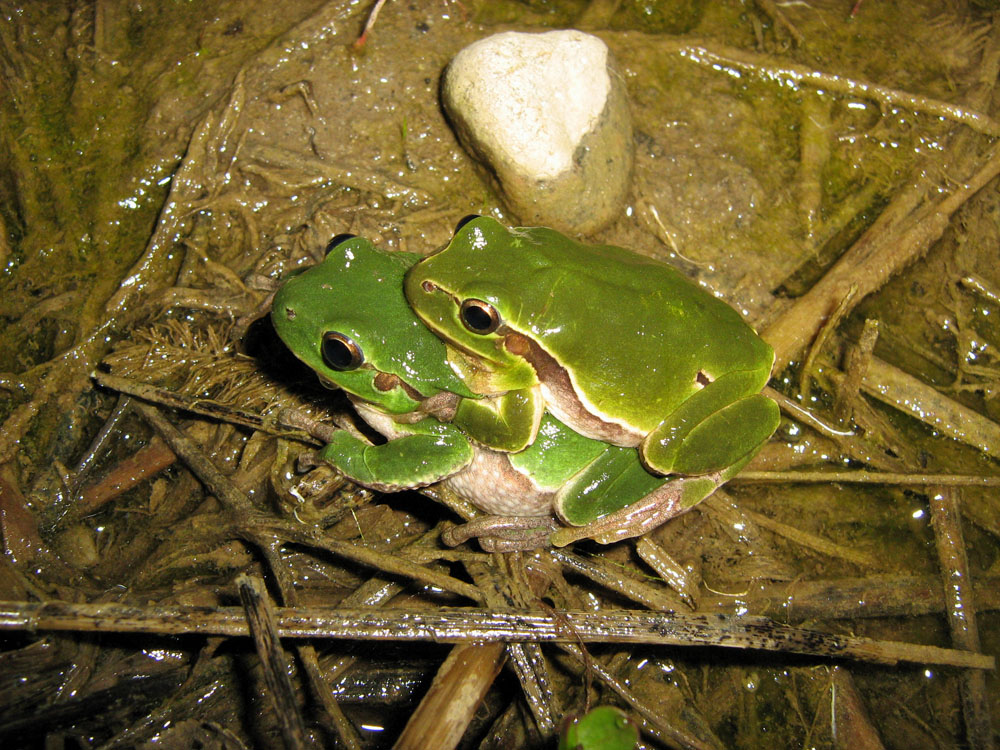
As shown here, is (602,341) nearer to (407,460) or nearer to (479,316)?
(479,316)

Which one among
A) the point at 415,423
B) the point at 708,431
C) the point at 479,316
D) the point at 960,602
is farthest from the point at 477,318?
the point at 960,602

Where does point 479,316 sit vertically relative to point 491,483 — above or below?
above

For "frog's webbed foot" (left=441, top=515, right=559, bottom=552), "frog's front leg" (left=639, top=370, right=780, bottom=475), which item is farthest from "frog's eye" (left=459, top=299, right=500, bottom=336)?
"frog's webbed foot" (left=441, top=515, right=559, bottom=552)

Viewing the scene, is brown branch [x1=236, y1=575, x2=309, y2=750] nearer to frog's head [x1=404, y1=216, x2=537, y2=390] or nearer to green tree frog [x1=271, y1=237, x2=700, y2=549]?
green tree frog [x1=271, y1=237, x2=700, y2=549]

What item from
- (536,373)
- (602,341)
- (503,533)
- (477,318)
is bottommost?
(503,533)

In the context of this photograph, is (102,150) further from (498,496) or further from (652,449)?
(652,449)

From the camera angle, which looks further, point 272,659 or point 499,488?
point 499,488

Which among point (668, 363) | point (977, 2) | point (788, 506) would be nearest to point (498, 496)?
point (668, 363)

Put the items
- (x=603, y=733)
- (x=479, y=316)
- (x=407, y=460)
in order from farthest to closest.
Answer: (x=407, y=460)
(x=479, y=316)
(x=603, y=733)
